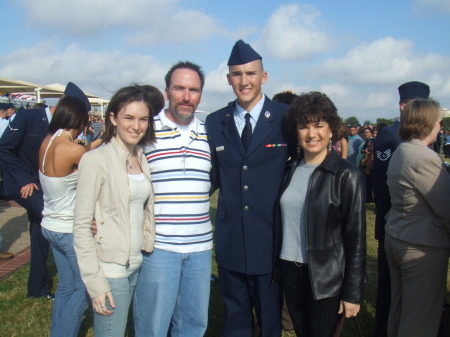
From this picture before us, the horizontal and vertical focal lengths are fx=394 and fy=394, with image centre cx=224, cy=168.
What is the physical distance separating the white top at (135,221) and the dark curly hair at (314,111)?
946 mm

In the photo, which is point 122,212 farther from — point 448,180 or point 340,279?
point 448,180

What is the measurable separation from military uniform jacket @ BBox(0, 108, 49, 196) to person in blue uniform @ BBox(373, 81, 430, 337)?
3187 millimetres

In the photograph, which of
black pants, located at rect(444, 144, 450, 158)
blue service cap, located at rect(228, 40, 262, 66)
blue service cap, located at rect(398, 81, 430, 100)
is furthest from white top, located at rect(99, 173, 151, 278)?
black pants, located at rect(444, 144, 450, 158)

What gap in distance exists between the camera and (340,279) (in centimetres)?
217

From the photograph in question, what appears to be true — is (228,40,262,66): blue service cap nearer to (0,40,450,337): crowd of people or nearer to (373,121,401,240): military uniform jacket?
(0,40,450,337): crowd of people

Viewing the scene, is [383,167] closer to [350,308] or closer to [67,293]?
[350,308]

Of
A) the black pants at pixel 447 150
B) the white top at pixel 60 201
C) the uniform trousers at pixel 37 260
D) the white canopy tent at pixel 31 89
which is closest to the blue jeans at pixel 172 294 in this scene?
the white top at pixel 60 201

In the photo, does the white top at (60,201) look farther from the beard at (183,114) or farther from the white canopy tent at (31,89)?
the white canopy tent at (31,89)

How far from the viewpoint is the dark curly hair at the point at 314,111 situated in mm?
2227

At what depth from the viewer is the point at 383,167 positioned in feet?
10.9

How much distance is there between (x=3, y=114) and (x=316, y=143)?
1108 centimetres

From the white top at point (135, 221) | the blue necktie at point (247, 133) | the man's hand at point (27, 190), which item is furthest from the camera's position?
the man's hand at point (27, 190)

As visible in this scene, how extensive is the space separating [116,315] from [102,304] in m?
0.14

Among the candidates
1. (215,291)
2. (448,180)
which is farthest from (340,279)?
(215,291)
